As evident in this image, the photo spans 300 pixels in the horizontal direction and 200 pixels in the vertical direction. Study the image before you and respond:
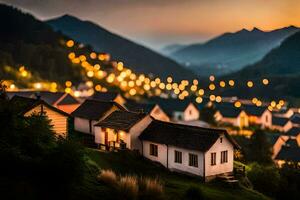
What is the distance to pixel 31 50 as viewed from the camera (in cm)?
13688


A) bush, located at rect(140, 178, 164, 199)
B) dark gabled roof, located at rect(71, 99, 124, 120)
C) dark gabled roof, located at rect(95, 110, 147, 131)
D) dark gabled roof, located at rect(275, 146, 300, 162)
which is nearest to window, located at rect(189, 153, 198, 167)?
dark gabled roof, located at rect(95, 110, 147, 131)

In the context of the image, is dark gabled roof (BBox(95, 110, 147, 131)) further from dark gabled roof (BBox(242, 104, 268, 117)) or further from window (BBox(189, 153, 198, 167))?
dark gabled roof (BBox(242, 104, 268, 117))

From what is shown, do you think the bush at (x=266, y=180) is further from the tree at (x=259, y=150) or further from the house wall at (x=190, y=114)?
the house wall at (x=190, y=114)

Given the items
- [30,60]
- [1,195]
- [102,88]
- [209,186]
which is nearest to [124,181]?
[1,195]

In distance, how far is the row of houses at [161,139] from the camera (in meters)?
32.8

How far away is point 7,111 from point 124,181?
6.41 metres

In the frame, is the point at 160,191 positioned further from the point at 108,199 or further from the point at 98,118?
the point at 98,118

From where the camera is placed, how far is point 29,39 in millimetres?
153375

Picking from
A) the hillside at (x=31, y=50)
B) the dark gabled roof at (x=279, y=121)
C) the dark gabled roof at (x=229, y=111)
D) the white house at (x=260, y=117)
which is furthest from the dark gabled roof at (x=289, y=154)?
the hillside at (x=31, y=50)

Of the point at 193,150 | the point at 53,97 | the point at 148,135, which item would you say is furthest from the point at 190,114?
the point at 193,150

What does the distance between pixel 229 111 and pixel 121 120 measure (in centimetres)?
5635

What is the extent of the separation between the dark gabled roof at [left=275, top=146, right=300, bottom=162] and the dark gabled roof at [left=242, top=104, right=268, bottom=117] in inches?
1001

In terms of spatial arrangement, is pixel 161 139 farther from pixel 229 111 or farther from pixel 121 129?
pixel 229 111

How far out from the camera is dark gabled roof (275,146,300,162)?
63.8 metres
